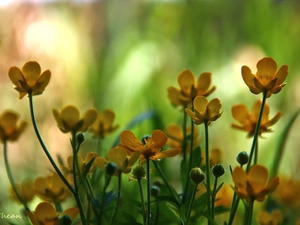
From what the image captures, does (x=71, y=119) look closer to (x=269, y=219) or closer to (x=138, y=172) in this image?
(x=138, y=172)

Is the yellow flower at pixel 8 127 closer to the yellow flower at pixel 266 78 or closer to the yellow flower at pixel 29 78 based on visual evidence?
the yellow flower at pixel 29 78

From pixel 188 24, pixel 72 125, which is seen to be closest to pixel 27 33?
pixel 188 24

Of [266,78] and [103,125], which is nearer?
[266,78]

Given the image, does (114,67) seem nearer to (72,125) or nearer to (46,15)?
(46,15)

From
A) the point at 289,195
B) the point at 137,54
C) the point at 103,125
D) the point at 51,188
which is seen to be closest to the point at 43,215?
the point at 51,188

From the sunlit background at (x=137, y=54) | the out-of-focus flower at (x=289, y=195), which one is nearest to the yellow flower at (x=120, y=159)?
the out-of-focus flower at (x=289, y=195)

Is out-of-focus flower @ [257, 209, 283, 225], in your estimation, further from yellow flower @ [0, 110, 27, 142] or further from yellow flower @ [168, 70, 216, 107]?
yellow flower @ [0, 110, 27, 142]
